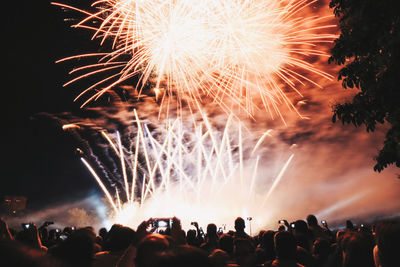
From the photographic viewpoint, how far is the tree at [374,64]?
5.08m

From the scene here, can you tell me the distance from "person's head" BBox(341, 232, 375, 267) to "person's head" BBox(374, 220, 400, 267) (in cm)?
88

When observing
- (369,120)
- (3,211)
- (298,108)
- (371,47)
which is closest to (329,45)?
(298,108)

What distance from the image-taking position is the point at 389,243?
2615 mm

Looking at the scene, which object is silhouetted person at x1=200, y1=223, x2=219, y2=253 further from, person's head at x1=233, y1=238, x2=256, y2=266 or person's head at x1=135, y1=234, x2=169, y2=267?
person's head at x1=135, y1=234, x2=169, y2=267

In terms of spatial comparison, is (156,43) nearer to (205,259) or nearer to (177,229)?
(177,229)

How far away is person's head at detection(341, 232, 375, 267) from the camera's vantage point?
3477 mm

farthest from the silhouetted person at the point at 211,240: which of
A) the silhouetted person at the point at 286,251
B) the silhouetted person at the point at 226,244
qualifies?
the silhouetted person at the point at 286,251

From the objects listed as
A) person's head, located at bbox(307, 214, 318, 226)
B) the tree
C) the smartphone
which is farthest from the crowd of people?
the smartphone

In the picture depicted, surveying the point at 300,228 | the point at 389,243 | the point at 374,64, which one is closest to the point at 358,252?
the point at 389,243

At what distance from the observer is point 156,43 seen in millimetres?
11492

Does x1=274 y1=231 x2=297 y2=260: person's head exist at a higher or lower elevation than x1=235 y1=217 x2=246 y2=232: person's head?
lower

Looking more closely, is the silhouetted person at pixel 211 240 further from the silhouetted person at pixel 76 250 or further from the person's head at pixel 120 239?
the silhouetted person at pixel 76 250

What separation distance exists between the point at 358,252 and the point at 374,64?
4.12 m

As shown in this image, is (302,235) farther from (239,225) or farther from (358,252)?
(358,252)
